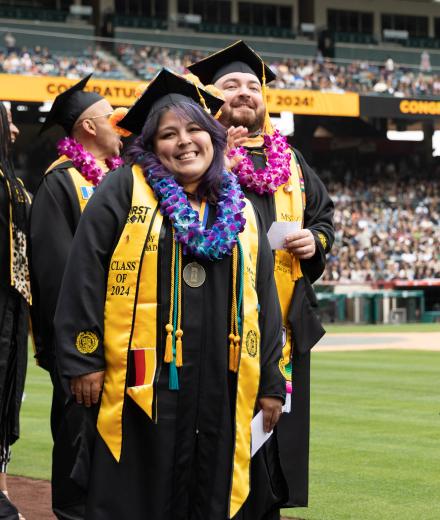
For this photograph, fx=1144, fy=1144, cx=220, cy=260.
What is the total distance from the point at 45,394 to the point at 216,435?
9.33 metres

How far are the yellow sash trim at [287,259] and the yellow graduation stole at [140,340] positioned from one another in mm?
1253

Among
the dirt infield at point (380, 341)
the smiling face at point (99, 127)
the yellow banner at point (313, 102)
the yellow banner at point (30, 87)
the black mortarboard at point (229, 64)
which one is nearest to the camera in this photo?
the black mortarboard at point (229, 64)

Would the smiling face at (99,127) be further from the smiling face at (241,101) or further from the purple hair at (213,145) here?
the purple hair at (213,145)

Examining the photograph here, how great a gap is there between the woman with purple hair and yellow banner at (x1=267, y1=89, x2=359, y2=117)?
30.8 metres

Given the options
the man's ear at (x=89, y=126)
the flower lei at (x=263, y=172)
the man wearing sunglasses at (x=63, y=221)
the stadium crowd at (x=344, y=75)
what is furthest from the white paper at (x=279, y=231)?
the stadium crowd at (x=344, y=75)

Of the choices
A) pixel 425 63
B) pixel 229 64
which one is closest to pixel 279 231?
pixel 229 64

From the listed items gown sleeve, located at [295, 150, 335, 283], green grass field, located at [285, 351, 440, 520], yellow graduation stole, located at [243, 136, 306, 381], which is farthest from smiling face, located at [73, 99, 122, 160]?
green grass field, located at [285, 351, 440, 520]

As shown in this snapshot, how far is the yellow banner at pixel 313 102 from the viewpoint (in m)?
35.5

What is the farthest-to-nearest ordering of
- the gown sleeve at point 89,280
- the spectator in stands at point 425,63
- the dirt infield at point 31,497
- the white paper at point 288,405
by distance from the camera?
the spectator in stands at point 425,63 → the dirt infield at point 31,497 → the white paper at point 288,405 → the gown sleeve at point 89,280

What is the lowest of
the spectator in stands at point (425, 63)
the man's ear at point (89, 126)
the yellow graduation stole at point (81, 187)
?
the yellow graduation stole at point (81, 187)

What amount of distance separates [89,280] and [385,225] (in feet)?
113

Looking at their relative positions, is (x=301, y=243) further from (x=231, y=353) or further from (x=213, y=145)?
(x=231, y=353)

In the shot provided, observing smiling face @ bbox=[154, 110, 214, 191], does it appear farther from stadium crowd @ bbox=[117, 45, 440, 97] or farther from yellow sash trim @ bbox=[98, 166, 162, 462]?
stadium crowd @ bbox=[117, 45, 440, 97]

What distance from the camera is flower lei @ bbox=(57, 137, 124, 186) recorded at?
20.8 feet
